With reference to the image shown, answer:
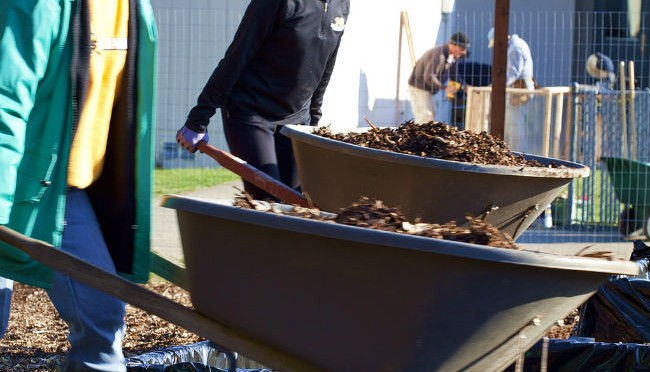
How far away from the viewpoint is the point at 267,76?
5156 mm

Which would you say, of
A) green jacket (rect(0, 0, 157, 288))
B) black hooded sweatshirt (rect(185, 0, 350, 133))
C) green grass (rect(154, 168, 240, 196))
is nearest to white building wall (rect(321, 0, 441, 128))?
green grass (rect(154, 168, 240, 196))

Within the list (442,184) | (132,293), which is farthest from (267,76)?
(132,293)

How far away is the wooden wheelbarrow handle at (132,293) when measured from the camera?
2947mm

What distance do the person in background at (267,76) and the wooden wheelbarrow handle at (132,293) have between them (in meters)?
1.89

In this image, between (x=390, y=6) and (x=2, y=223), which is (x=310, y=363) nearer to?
(x=2, y=223)

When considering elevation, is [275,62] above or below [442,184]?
above

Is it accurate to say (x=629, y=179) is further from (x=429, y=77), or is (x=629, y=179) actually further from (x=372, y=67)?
(x=372, y=67)

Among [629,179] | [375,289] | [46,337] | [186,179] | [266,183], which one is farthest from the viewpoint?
[186,179]

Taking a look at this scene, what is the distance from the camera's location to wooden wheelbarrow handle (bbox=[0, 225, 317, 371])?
2.95m

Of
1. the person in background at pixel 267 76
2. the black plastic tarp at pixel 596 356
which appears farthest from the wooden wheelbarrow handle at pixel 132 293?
the person in background at pixel 267 76

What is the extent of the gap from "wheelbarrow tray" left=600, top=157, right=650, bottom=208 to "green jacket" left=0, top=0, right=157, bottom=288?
6.47m

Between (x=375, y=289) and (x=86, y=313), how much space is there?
1.02 meters

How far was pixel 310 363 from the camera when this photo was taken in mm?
2881

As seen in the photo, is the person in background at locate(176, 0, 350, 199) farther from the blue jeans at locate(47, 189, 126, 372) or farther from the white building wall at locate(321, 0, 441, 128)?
the white building wall at locate(321, 0, 441, 128)
